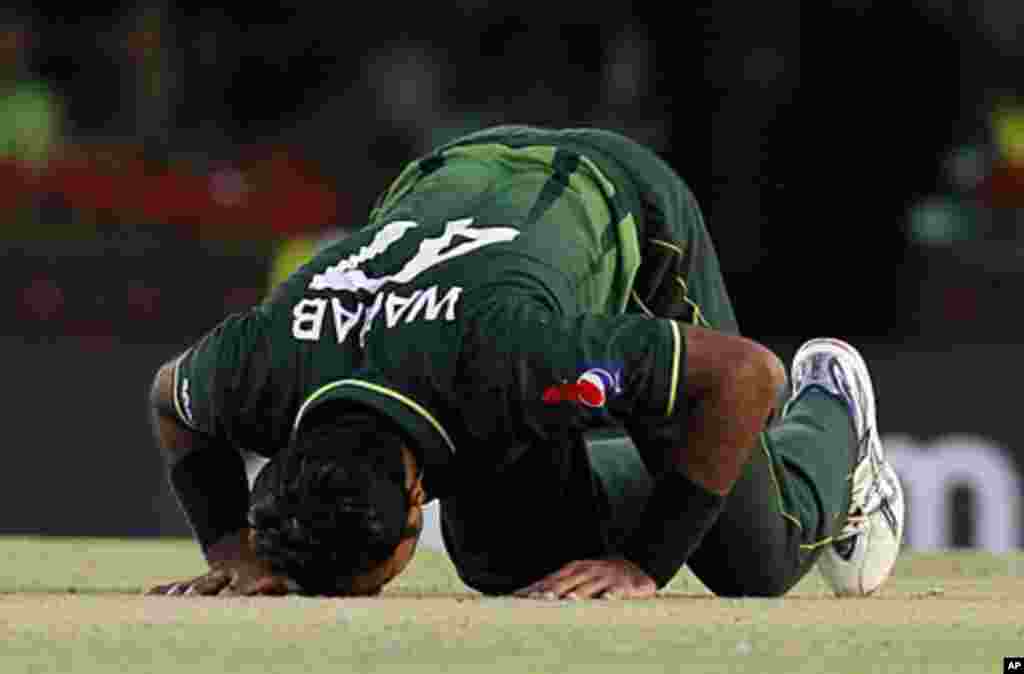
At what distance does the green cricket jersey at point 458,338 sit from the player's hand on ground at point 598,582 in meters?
0.28

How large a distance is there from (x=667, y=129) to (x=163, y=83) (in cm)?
263

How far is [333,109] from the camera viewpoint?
605 inches

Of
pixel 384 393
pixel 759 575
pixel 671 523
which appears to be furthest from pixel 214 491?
pixel 759 575

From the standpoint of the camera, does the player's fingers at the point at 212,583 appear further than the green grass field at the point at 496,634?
Yes

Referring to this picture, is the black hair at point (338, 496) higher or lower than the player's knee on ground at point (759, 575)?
higher

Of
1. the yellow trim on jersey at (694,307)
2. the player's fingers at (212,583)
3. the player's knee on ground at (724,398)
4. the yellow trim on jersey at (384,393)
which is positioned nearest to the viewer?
the yellow trim on jersey at (384,393)

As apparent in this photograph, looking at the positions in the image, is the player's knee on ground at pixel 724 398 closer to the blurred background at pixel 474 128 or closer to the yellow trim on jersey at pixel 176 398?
the yellow trim on jersey at pixel 176 398

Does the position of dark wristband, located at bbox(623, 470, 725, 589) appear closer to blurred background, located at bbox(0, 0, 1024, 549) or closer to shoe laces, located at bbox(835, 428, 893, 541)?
shoe laces, located at bbox(835, 428, 893, 541)

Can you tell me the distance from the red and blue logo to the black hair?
0.32m

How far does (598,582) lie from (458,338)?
594 mm

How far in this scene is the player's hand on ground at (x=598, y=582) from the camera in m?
6.07

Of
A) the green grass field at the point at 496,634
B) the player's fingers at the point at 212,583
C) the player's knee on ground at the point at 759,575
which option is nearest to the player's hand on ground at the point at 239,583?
the player's fingers at the point at 212,583

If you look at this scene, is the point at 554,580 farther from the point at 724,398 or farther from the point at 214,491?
the point at 214,491

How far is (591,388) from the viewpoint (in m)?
5.82
